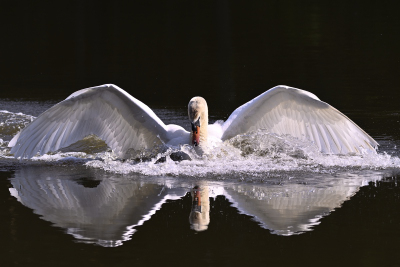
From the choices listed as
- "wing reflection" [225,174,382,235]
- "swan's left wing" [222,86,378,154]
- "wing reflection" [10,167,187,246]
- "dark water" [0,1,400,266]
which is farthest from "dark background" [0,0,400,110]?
"wing reflection" [10,167,187,246]

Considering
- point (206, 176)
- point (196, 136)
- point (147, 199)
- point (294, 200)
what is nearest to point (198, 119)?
point (196, 136)

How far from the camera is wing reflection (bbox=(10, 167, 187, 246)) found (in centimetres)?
662

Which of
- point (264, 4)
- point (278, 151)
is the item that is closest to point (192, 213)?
point (278, 151)

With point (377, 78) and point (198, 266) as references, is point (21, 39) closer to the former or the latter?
point (377, 78)

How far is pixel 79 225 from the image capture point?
267 inches

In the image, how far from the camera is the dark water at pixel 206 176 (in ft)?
20.1

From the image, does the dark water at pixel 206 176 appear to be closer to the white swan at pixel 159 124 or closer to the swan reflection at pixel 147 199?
the swan reflection at pixel 147 199

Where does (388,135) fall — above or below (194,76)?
below

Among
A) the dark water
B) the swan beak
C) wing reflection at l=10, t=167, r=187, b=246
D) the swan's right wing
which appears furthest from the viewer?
the swan's right wing

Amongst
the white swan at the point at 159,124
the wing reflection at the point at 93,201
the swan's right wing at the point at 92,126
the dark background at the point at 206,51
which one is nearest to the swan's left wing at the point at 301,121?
the white swan at the point at 159,124

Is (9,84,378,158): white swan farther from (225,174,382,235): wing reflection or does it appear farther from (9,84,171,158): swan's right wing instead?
(225,174,382,235): wing reflection

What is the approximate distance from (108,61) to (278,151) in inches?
431

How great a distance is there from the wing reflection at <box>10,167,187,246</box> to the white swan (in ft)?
2.85

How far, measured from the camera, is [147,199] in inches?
303
